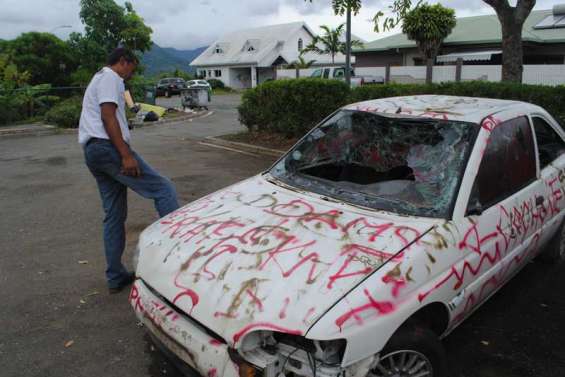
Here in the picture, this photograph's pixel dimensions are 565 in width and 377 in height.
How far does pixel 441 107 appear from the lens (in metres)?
3.62

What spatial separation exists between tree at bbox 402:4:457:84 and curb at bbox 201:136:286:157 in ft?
45.5

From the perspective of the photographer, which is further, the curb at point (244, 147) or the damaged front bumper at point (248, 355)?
the curb at point (244, 147)

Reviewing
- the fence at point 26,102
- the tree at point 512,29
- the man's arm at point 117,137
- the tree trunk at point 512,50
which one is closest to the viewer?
the man's arm at point 117,137

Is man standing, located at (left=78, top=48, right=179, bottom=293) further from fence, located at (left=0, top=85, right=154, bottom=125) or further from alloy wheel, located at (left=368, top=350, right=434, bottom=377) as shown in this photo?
fence, located at (left=0, top=85, right=154, bottom=125)

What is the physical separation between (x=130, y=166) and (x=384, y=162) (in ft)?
6.33

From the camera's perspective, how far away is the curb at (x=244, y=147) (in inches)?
397

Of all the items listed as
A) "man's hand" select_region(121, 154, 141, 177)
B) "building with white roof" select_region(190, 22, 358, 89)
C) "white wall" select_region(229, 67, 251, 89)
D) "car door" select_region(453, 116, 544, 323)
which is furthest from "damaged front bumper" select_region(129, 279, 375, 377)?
"white wall" select_region(229, 67, 251, 89)

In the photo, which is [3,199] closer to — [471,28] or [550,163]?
[550,163]

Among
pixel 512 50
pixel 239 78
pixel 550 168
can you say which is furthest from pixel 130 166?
pixel 239 78

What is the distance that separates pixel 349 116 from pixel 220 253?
1818mm

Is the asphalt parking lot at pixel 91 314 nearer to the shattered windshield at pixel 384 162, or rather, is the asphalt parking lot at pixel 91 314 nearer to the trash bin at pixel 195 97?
the shattered windshield at pixel 384 162

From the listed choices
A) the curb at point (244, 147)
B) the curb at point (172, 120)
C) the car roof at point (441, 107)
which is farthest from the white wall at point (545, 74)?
the car roof at point (441, 107)

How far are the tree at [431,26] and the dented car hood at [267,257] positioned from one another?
69.5 ft

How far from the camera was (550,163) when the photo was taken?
3.85 metres
